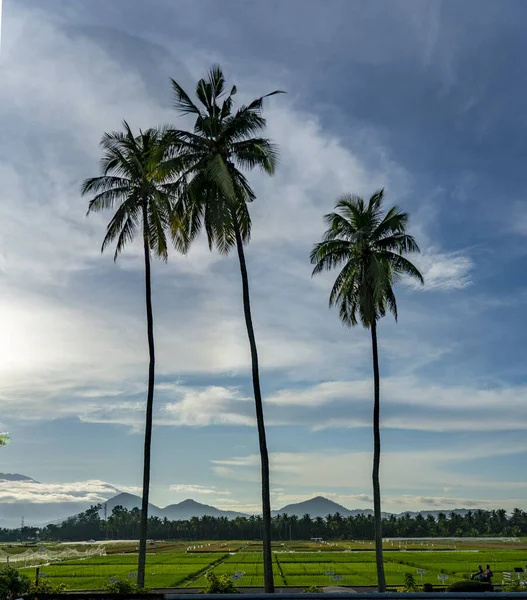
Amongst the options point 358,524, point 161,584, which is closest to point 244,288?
point 161,584

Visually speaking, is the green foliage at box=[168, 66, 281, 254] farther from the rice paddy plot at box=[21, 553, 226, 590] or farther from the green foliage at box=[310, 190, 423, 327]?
the rice paddy plot at box=[21, 553, 226, 590]

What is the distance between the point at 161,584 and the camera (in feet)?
211

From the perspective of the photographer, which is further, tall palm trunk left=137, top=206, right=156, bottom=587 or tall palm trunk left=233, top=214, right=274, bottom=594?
tall palm trunk left=137, top=206, right=156, bottom=587

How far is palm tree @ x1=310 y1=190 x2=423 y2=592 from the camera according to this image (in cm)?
3434

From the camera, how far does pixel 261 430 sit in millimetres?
28094

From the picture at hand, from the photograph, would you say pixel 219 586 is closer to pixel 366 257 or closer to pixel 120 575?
pixel 366 257

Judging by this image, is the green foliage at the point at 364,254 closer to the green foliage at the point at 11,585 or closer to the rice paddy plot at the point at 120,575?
the green foliage at the point at 11,585

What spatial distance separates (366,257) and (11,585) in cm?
2315

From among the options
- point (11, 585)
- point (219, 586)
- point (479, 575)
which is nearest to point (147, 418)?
point (219, 586)

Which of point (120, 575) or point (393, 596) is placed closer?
point (393, 596)

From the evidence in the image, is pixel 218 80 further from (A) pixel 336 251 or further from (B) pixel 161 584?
(B) pixel 161 584

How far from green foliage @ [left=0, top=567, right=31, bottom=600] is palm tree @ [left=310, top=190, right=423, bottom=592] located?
1969 centimetres

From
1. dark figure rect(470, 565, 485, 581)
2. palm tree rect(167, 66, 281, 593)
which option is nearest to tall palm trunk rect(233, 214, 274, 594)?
palm tree rect(167, 66, 281, 593)

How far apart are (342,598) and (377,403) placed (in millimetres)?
24690
